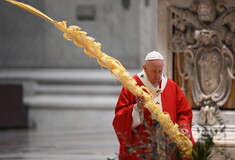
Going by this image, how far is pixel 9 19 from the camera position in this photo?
63.4 ft

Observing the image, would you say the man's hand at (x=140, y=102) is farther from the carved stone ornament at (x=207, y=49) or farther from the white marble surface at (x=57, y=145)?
the white marble surface at (x=57, y=145)

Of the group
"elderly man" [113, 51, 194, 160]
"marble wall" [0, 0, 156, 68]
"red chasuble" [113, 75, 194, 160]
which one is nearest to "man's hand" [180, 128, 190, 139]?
"elderly man" [113, 51, 194, 160]

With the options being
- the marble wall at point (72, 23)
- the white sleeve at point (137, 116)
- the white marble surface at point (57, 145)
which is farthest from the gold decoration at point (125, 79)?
the marble wall at point (72, 23)

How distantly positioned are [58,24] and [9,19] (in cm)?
1219

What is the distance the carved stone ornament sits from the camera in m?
8.75

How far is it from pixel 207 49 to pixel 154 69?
4.62 feet

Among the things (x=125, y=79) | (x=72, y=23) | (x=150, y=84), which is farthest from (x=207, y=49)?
(x=72, y=23)

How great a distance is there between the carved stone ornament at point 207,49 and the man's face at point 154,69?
1247 mm

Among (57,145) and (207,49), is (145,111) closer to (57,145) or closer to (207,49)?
(207,49)

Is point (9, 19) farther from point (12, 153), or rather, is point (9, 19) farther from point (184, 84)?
point (184, 84)

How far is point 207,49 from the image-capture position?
29.1 feet

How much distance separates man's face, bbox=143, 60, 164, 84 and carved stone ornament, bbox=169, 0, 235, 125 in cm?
125

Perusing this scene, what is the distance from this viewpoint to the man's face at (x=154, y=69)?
7559mm

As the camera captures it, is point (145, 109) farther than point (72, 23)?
No
